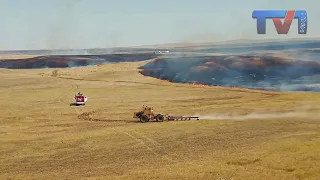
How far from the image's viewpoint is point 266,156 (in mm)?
29656

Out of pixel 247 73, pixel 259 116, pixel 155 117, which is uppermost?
pixel 247 73

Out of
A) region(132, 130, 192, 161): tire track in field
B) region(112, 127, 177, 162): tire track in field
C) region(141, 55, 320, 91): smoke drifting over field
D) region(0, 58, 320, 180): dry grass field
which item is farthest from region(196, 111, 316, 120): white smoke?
region(141, 55, 320, 91): smoke drifting over field

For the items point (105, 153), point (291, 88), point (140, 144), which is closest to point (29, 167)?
point (105, 153)

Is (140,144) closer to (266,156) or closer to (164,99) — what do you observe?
(266,156)

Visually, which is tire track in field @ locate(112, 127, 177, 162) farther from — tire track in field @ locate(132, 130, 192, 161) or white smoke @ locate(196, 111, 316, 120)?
white smoke @ locate(196, 111, 316, 120)

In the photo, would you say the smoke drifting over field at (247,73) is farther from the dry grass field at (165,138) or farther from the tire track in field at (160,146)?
the tire track in field at (160,146)

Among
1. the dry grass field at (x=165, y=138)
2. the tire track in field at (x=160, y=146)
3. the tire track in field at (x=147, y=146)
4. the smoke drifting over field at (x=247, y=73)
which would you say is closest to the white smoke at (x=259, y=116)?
the dry grass field at (x=165, y=138)

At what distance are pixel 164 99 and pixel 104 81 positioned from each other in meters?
30.1

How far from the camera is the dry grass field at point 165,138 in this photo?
27.2 metres

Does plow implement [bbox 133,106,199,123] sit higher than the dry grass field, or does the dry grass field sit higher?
plow implement [bbox 133,106,199,123]

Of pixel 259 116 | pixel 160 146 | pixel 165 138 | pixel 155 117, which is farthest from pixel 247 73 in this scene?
pixel 160 146

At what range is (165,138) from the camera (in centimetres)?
3688

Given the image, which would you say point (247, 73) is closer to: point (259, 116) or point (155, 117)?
point (259, 116)

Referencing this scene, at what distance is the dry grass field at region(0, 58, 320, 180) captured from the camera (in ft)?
89.1
